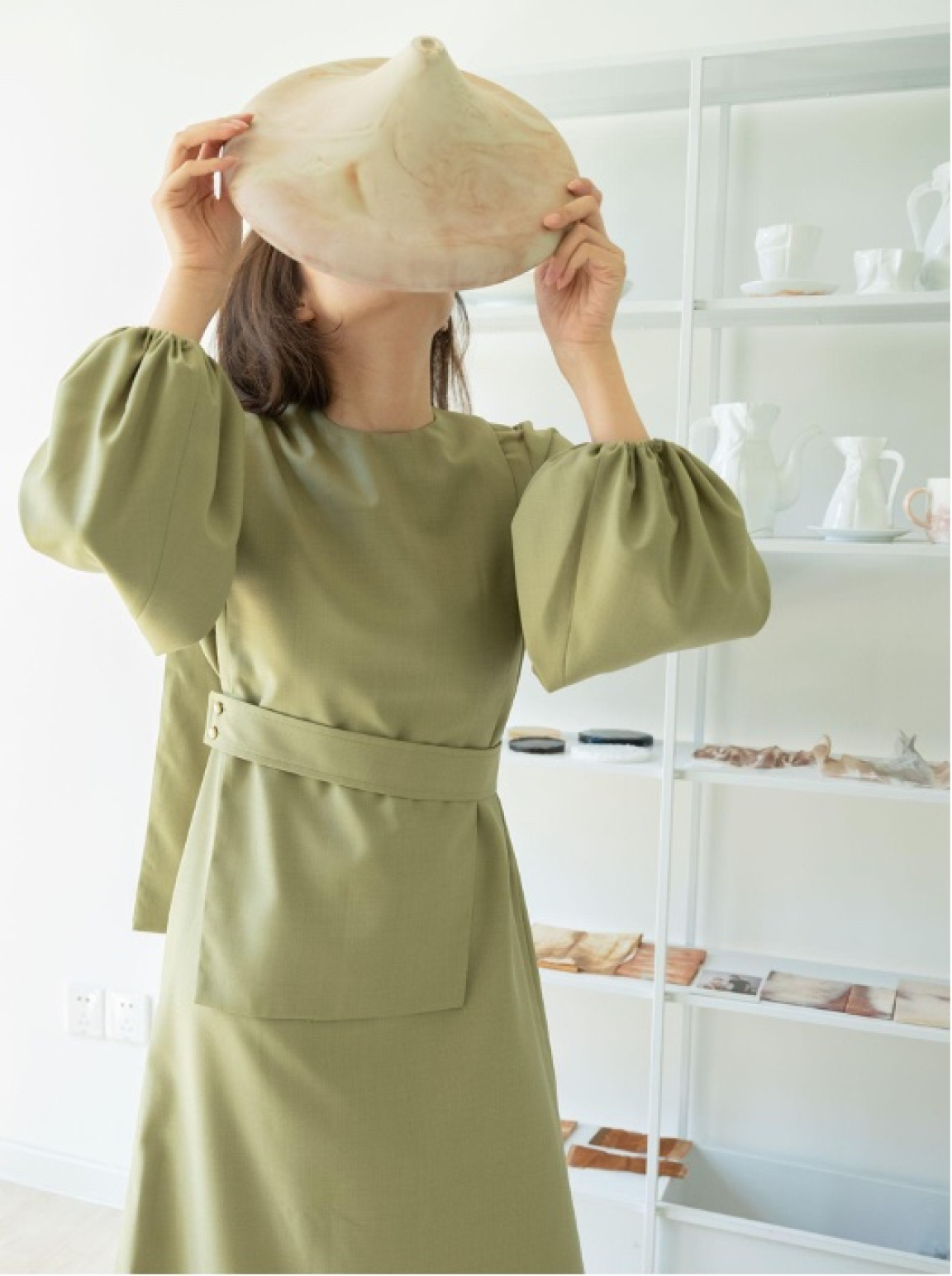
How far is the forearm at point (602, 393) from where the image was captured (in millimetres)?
1097

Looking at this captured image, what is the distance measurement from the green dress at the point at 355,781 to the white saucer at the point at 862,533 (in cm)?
100

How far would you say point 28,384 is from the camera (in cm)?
274

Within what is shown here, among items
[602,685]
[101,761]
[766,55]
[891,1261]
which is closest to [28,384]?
[101,761]

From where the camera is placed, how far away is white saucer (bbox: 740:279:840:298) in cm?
206

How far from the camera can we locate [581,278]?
1103mm

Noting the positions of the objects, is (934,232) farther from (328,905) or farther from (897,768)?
(328,905)

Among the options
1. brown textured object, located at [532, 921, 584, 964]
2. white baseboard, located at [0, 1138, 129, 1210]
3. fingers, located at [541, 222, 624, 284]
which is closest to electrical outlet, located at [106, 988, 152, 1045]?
white baseboard, located at [0, 1138, 129, 1210]

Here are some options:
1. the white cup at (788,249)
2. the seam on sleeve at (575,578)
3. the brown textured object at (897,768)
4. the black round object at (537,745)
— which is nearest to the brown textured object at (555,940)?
the black round object at (537,745)

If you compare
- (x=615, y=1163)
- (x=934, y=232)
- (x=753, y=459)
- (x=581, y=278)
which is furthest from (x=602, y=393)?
(x=615, y=1163)

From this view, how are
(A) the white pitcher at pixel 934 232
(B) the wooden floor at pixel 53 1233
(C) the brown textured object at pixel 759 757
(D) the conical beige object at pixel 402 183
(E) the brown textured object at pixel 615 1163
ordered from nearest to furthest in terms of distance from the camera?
(D) the conical beige object at pixel 402 183 < (A) the white pitcher at pixel 934 232 < (C) the brown textured object at pixel 759 757 < (E) the brown textured object at pixel 615 1163 < (B) the wooden floor at pixel 53 1233

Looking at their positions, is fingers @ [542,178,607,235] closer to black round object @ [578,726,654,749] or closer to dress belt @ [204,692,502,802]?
dress belt @ [204,692,502,802]

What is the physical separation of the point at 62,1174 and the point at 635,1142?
1.21 metres

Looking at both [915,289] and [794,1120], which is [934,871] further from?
[915,289]

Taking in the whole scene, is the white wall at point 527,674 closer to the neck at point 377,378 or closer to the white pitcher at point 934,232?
the white pitcher at point 934,232
